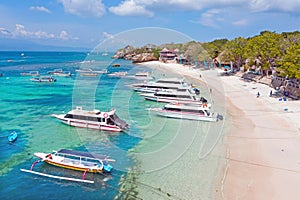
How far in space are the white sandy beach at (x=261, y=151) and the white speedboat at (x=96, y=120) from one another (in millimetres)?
11716

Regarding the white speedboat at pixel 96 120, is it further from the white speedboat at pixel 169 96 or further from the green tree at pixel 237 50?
the green tree at pixel 237 50

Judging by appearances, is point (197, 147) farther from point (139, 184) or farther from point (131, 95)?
point (131, 95)

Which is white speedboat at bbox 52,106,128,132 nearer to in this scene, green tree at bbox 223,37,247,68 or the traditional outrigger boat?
the traditional outrigger boat

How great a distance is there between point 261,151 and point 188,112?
1169cm

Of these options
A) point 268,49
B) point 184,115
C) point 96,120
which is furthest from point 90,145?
point 268,49

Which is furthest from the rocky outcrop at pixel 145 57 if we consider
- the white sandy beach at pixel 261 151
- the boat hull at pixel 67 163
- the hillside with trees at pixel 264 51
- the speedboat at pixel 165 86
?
the boat hull at pixel 67 163

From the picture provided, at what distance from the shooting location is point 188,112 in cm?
3203

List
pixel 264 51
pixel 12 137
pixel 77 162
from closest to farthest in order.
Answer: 1. pixel 77 162
2. pixel 12 137
3. pixel 264 51

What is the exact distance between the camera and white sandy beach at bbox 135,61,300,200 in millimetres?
16078

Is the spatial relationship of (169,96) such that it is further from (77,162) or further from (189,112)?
(77,162)

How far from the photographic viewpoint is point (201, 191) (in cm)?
A: 1602

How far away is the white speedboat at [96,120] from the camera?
87.9 feet

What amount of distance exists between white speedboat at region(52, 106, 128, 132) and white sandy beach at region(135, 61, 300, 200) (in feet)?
38.4

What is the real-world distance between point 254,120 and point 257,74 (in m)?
36.4
